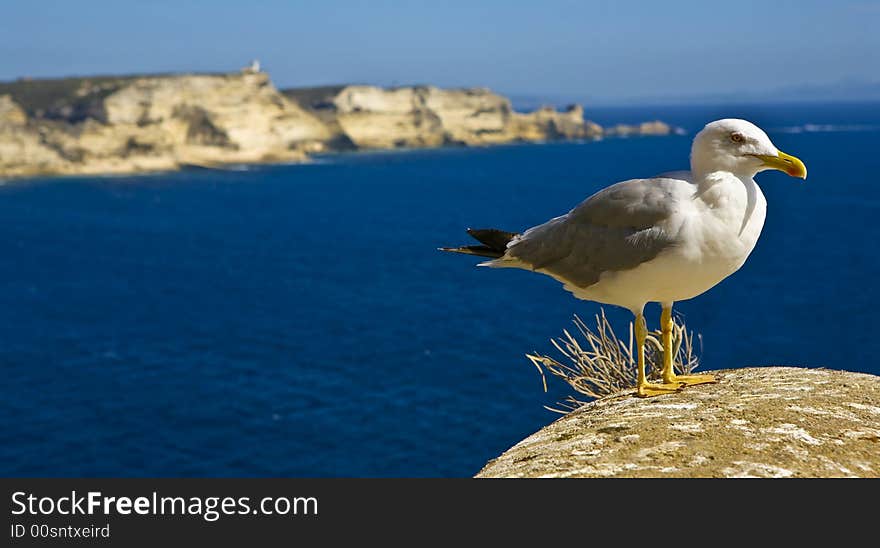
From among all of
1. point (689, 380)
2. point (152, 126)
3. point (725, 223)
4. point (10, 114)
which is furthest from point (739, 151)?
point (10, 114)

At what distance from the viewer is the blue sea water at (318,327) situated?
44.4 m

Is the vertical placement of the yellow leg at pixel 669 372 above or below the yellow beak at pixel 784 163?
below

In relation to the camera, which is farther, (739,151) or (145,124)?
(145,124)

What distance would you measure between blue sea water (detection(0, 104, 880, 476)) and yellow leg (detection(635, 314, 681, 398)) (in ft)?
60.4

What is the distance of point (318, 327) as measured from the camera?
2544 inches

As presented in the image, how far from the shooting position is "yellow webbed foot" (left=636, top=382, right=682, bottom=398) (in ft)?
30.3

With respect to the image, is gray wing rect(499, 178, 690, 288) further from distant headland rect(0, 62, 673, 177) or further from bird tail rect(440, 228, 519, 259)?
distant headland rect(0, 62, 673, 177)

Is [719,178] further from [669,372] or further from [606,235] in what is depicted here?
[669,372]

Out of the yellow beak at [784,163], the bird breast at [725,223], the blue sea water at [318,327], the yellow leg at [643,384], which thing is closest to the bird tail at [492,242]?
the yellow leg at [643,384]

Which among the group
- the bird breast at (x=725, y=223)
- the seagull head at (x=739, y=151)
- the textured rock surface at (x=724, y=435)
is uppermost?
the seagull head at (x=739, y=151)

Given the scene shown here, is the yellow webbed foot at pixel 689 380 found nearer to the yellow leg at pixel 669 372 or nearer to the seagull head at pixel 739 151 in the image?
the yellow leg at pixel 669 372

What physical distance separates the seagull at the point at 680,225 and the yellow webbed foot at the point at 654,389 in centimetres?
6

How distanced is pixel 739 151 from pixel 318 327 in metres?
57.8

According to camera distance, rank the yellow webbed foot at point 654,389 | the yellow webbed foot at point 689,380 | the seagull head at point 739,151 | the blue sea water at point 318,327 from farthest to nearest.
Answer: the blue sea water at point 318,327, the yellow webbed foot at point 689,380, the yellow webbed foot at point 654,389, the seagull head at point 739,151
